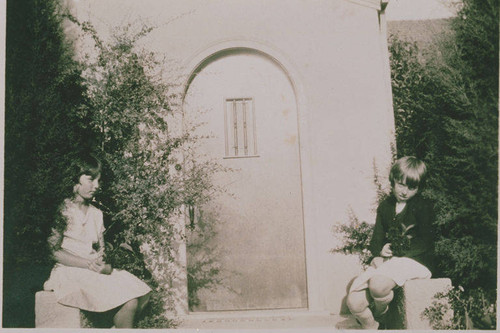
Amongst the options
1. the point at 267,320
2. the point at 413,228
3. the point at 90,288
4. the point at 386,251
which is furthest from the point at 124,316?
the point at 413,228

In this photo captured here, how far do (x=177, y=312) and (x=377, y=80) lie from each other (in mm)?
2958

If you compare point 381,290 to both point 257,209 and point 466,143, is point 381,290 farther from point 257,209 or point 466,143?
point 257,209

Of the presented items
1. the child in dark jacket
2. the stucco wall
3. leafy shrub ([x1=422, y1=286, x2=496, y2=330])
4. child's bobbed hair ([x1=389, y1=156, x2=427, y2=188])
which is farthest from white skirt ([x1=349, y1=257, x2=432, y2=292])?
the stucco wall

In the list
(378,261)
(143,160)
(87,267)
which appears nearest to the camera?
(87,267)

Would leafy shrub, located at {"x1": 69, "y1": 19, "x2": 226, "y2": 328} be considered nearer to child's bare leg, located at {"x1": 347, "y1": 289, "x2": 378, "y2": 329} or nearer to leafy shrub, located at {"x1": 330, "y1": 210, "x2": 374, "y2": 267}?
leafy shrub, located at {"x1": 330, "y1": 210, "x2": 374, "y2": 267}

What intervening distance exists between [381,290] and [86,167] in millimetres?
2558

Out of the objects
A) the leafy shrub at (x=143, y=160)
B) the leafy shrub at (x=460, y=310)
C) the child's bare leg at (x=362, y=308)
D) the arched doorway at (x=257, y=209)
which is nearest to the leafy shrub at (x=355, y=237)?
the arched doorway at (x=257, y=209)

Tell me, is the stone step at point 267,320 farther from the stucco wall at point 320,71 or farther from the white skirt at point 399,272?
the white skirt at point 399,272

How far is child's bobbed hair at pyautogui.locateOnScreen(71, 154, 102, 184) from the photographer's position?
4070 millimetres

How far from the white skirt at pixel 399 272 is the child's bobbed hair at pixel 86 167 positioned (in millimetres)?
2301

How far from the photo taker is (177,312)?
185 inches

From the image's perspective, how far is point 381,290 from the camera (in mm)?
3777

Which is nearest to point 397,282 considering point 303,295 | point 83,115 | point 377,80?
point 303,295

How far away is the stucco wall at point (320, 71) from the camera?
15.6 feet
